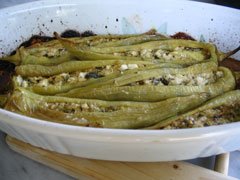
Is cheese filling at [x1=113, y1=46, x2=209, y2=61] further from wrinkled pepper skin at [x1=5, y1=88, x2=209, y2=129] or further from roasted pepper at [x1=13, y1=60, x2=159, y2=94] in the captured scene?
wrinkled pepper skin at [x1=5, y1=88, x2=209, y2=129]

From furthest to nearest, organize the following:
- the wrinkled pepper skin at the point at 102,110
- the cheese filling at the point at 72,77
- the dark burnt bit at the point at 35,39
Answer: the dark burnt bit at the point at 35,39 → the cheese filling at the point at 72,77 → the wrinkled pepper skin at the point at 102,110

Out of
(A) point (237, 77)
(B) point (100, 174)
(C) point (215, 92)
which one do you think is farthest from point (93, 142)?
(A) point (237, 77)

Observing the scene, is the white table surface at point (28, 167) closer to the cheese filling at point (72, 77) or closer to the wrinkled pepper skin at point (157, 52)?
the cheese filling at point (72, 77)

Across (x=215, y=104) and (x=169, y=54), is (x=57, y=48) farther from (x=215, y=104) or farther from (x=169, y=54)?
(x=215, y=104)

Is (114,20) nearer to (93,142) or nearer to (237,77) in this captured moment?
(237,77)

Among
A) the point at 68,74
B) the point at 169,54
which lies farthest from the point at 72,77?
the point at 169,54

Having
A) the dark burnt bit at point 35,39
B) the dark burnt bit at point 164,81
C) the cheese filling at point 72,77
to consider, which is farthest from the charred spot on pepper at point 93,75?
the dark burnt bit at point 35,39
